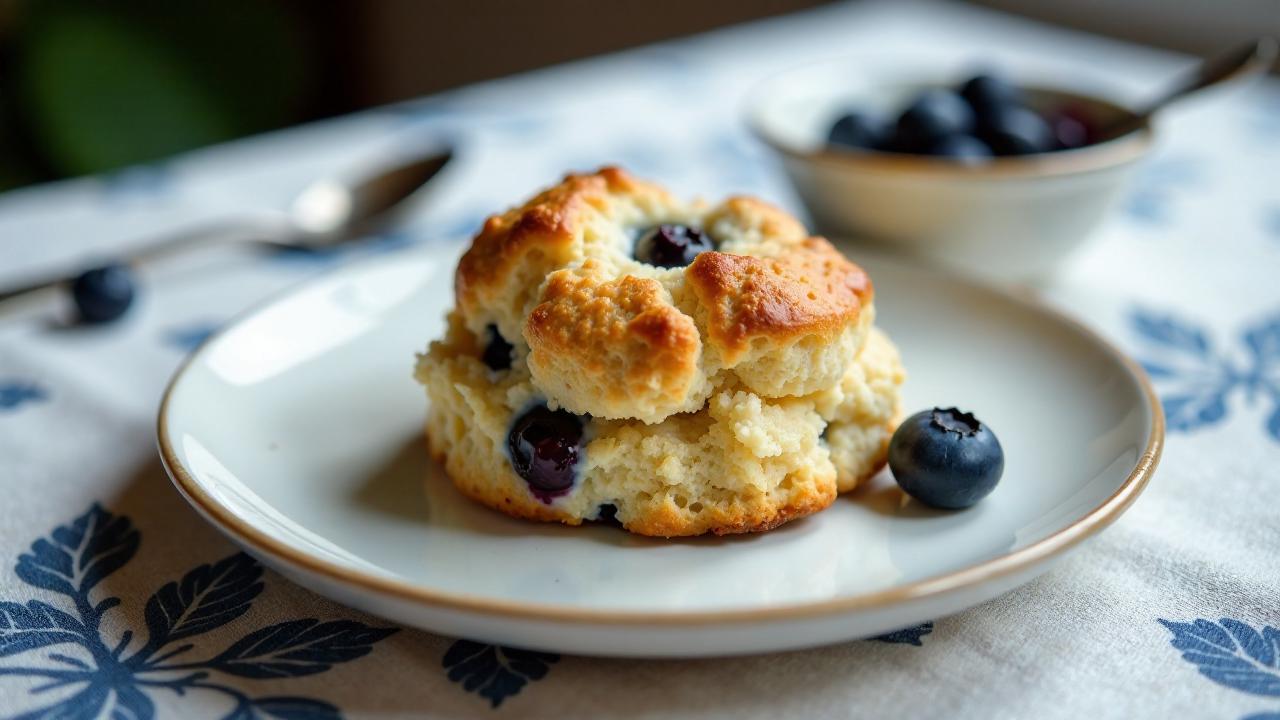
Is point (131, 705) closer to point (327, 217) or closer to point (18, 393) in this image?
point (18, 393)

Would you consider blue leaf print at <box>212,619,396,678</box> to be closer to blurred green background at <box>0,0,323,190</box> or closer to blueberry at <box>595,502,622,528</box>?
blueberry at <box>595,502,622,528</box>

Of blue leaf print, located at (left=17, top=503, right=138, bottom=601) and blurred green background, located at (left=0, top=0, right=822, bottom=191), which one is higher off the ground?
blue leaf print, located at (left=17, top=503, right=138, bottom=601)

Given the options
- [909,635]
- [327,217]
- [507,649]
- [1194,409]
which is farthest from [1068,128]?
[507,649]

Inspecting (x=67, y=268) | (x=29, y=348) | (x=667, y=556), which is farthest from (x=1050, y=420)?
(x=67, y=268)

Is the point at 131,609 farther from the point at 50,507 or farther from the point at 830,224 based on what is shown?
the point at 830,224

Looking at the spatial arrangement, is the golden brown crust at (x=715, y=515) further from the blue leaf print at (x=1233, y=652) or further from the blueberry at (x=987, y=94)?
the blueberry at (x=987, y=94)

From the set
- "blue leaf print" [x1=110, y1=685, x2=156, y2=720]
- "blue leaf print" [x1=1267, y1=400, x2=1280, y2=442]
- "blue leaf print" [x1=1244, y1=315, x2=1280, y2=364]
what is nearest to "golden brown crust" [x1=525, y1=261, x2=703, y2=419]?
"blue leaf print" [x1=110, y1=685, x2=156, y2=720]

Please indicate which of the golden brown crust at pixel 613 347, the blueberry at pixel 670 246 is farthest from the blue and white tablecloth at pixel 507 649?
the blueberry at pixel 670 246
